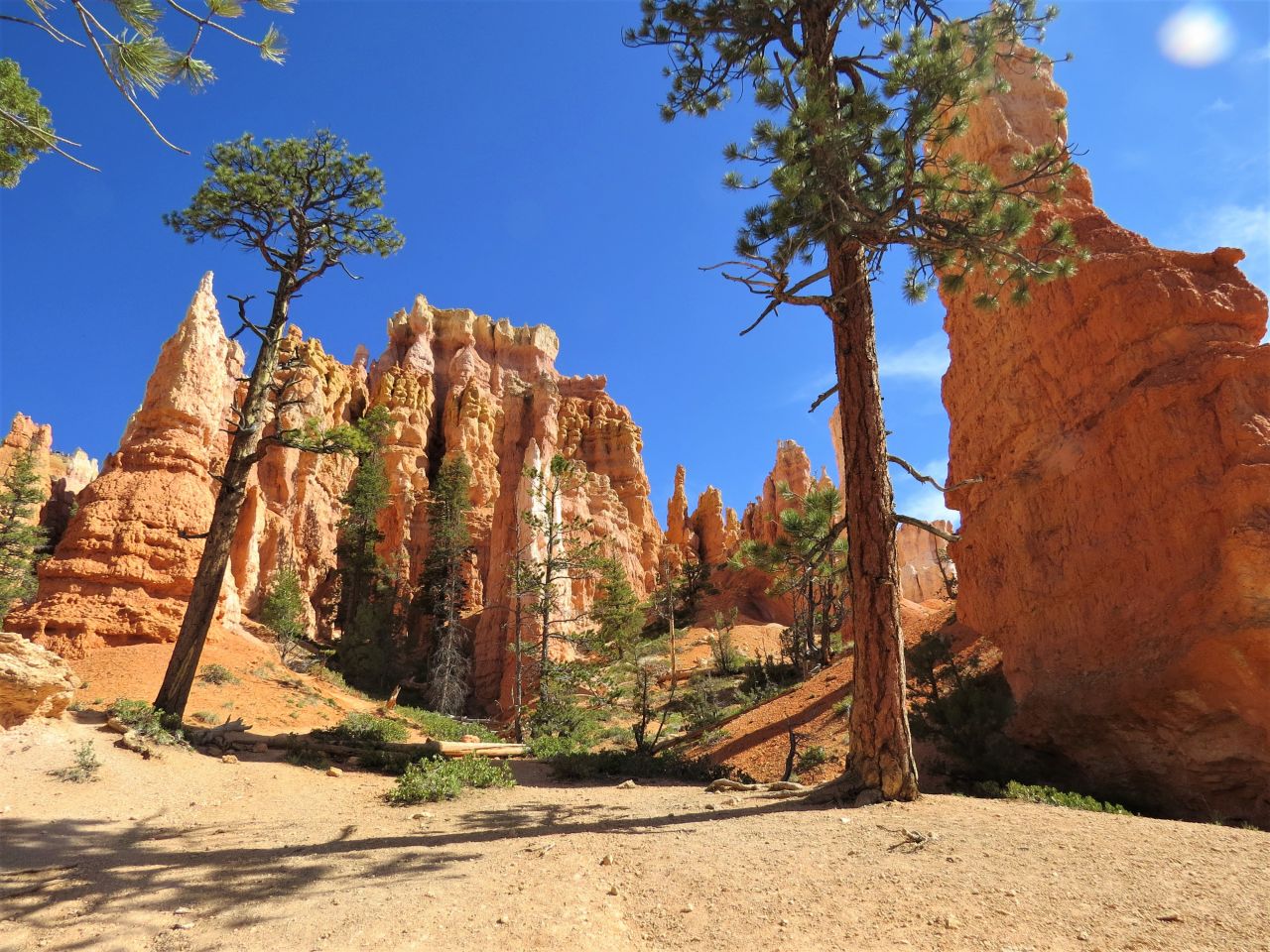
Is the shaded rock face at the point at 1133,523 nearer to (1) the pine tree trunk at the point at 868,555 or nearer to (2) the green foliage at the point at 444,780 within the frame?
(1) the pine tree trunk at the point at 868,555

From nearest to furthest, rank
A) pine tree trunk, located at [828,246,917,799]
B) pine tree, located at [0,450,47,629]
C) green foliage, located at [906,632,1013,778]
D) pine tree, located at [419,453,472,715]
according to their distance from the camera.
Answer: pine tree trunk, located at [828,246,917,799] < green foliage, located at [906,632,1013,778] < pine tree, located at [0,450,47,629] < pine tree, located at [419,453,472,715]

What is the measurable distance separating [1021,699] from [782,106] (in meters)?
9.85

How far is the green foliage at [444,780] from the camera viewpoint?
25.2 feet

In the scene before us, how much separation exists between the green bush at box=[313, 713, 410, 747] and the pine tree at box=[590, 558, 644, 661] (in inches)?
415

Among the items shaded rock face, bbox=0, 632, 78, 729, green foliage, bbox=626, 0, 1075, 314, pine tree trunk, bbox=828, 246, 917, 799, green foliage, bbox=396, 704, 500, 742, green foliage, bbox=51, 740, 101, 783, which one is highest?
green foliage, bbox=626, 0, 1075, 314

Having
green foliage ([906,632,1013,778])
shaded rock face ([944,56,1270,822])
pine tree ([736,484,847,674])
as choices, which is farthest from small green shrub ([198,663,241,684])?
shaded rock face ([944,56,1270,822])

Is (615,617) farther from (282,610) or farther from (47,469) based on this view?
(47,469)

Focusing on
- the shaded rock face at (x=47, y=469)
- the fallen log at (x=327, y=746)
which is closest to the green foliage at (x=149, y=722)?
the fallen log at (x=327, y=746)

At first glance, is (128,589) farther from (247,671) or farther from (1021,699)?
(1021,699)

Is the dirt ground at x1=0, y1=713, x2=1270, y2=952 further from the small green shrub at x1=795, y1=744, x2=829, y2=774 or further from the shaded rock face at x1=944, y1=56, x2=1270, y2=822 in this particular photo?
the small green shrub at x1=795, y1=744, x2=829, y2=774

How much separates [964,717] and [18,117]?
1579 cm

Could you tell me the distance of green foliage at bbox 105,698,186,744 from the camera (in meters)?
9.07

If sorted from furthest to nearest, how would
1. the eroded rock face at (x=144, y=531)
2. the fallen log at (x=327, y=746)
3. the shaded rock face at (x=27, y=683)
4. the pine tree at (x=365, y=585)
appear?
the pine tree at (x=365, y=585)
the eroded rock face at (x=144, y=531)
the fallen log at (x=327, y=746)
the shaded rock face at (x=27, y=683)

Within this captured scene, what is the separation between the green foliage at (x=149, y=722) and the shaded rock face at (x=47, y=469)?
25300 millimetres
